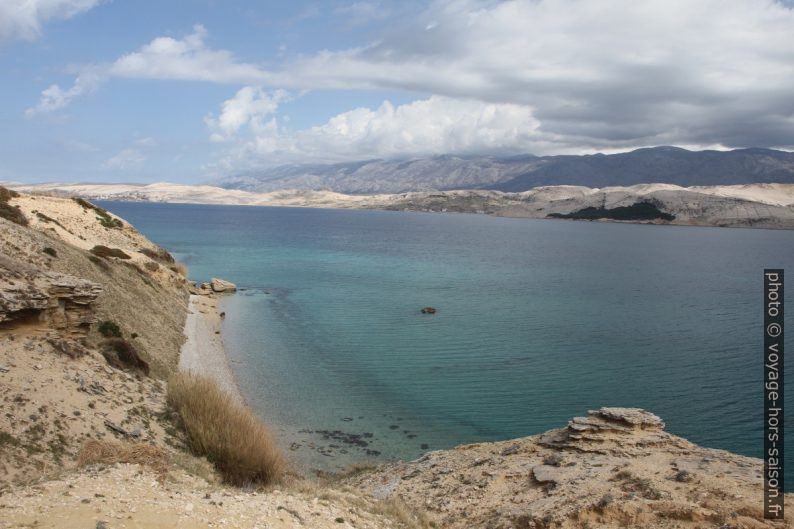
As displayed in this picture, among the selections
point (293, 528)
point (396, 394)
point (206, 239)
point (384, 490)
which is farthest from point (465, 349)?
point (206, 239)

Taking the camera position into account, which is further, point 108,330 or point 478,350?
point 478,350

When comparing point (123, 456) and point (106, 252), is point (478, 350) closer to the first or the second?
point (123, 456)

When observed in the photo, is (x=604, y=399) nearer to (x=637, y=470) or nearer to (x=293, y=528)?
(x=637, y=470)

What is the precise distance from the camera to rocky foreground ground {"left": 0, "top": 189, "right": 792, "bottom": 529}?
10969 millimetres

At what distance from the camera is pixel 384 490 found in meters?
18.1

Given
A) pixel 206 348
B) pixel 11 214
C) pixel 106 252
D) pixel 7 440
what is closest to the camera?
pixel 7 440

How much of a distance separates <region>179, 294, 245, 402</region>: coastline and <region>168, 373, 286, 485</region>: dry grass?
639 cm

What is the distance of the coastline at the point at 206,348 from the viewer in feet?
105

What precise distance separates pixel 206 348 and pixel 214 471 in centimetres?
2344

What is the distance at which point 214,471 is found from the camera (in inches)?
616

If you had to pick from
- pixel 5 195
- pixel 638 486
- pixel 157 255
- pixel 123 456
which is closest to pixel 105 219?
pixel 157 255

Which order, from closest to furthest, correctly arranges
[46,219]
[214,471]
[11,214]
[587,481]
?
[587,481] → [214,471] → [11,214] → [46,219]

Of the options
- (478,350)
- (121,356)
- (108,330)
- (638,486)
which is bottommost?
(478,350)

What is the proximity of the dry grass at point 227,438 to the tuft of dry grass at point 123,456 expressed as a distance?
2657mm
